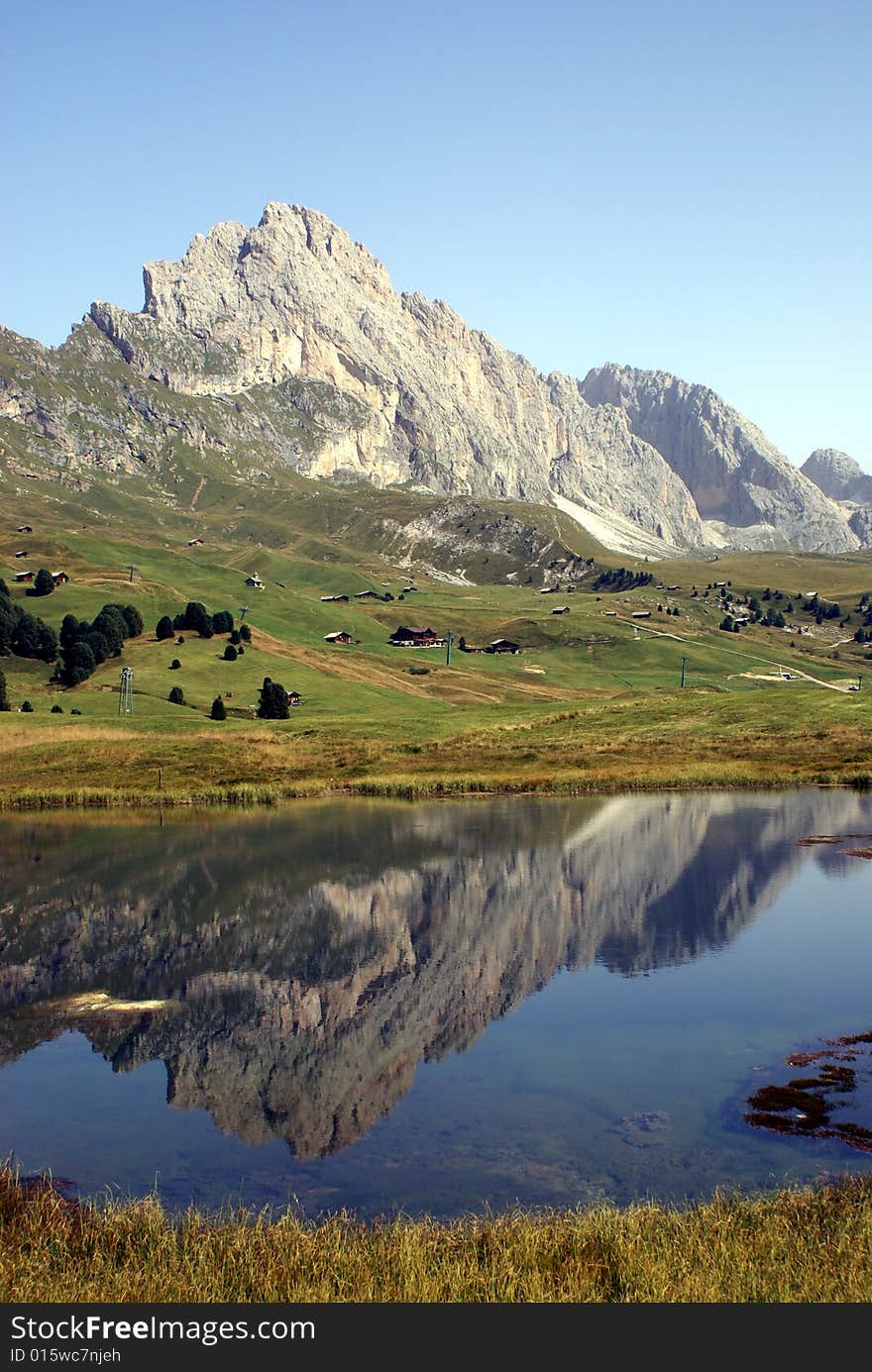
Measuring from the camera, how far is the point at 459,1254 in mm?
19969

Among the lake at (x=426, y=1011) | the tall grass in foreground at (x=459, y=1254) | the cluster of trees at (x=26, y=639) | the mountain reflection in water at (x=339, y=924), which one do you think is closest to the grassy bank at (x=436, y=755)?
the mountain reflection in water at (x=339, y=924)

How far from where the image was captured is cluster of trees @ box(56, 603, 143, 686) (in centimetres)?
15138

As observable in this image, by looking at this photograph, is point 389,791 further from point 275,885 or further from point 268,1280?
point 268,1280

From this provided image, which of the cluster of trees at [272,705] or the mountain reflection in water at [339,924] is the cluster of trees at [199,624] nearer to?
the cluster of trees at [272,705]

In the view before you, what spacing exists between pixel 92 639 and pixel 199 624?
27.4m

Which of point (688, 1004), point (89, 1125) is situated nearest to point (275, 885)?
point (688, 1004)

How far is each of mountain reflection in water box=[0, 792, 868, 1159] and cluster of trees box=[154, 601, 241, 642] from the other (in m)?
97.4

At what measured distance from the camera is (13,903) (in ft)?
189

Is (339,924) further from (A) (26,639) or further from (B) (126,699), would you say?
(A) (26,639)

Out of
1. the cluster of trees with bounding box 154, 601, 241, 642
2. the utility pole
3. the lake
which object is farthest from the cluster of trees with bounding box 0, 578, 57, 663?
the lake

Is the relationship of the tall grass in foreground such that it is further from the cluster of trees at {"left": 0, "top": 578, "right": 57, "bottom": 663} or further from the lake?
the cluster of trees at {"left": 0, "top": 578, "right": 57, "bottom": 663}

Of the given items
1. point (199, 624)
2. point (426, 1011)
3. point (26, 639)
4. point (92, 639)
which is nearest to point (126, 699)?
point (92, 639)

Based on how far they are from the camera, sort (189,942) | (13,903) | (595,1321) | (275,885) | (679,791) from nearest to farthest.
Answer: (595,1321) < (189,942) < (13,903) < (275,885) < (679,791)

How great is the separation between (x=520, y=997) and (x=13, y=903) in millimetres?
28932
